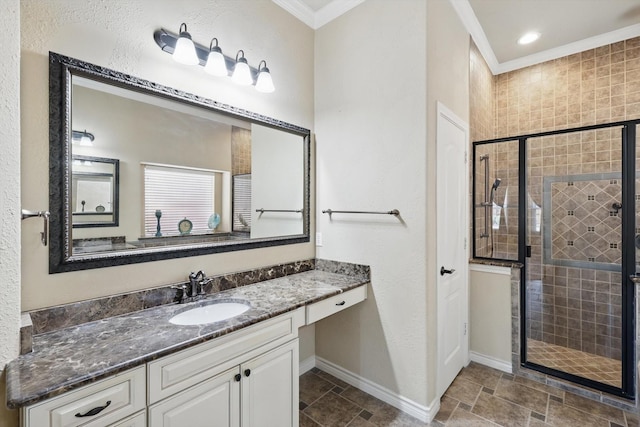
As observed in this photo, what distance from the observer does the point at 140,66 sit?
1.56 m

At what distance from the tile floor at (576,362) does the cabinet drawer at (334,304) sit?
1.59 m

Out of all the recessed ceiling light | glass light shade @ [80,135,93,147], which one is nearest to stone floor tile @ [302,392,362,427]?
glass light shade @ [80,135,93,147]

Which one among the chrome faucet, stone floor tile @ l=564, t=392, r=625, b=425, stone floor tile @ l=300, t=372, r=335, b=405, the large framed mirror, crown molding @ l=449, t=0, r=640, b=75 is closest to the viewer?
the large framed mirror

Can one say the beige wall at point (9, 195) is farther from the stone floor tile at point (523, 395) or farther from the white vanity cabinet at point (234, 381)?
the stone floor tile at point (523, 395)

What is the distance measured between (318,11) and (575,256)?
9.66 feet

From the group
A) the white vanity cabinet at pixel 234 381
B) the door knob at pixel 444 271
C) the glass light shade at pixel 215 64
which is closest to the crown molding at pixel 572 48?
the door knob at pixel 444 271

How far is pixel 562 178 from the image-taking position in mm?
2521

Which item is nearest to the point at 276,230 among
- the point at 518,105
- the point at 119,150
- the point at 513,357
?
the point at 119,150

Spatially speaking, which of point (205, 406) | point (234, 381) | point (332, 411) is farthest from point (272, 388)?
point (332, 411)

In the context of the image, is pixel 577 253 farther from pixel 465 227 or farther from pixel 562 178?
pixel 465 227

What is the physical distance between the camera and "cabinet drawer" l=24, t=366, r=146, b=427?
2.91 ft

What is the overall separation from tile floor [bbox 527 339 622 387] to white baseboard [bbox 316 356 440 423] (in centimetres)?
111

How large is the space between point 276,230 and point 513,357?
223 centimetres

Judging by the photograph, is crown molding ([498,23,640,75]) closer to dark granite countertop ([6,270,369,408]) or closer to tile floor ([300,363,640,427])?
tile floor ([300,363,640,427])
